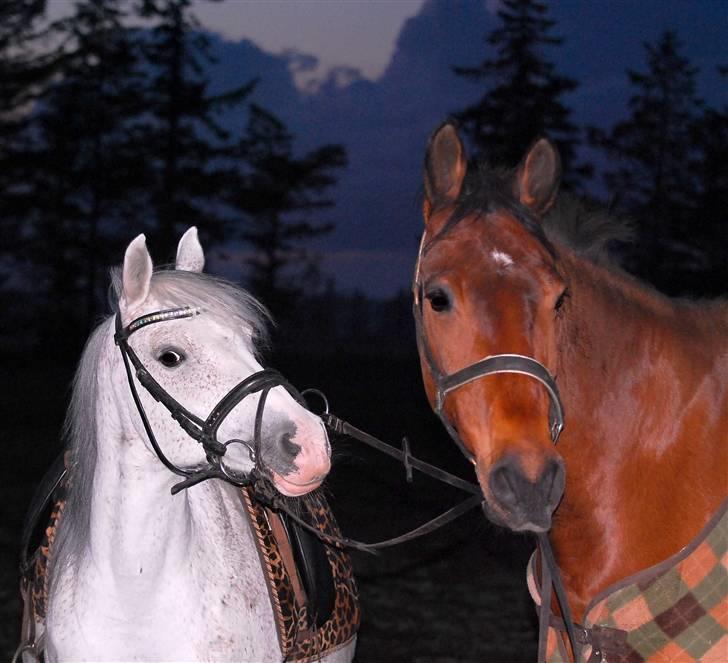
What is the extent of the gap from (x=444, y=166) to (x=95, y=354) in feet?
4.80

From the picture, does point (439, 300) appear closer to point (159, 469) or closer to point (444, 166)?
point (444, 166)

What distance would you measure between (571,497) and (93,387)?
5.83 ft

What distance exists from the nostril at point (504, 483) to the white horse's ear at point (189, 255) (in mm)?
1485

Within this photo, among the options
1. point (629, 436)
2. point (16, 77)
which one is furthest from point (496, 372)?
point (16, 77)

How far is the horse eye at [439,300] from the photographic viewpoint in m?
2.59

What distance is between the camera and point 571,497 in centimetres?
278

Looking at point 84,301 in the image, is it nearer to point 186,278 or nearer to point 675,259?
point 675,259

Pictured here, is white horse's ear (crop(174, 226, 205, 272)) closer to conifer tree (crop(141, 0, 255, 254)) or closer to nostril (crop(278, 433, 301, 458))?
nostril (crop(278, 433, 301, 458))

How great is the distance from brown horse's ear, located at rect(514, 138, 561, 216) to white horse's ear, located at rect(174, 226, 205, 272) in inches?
51.0

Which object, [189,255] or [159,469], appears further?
[189,255]

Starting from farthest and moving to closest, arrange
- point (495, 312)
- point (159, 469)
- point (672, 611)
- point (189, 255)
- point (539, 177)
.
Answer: point (189, 255), point (539, 177), point (159, 469), point (672, 611), point (495, 312)

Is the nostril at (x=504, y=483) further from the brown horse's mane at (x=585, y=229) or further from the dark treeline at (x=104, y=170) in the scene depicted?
the dark treeline at (x=104, y=170)

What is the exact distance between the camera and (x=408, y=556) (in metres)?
7.99

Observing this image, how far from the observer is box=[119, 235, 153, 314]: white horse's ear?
8.64ft
